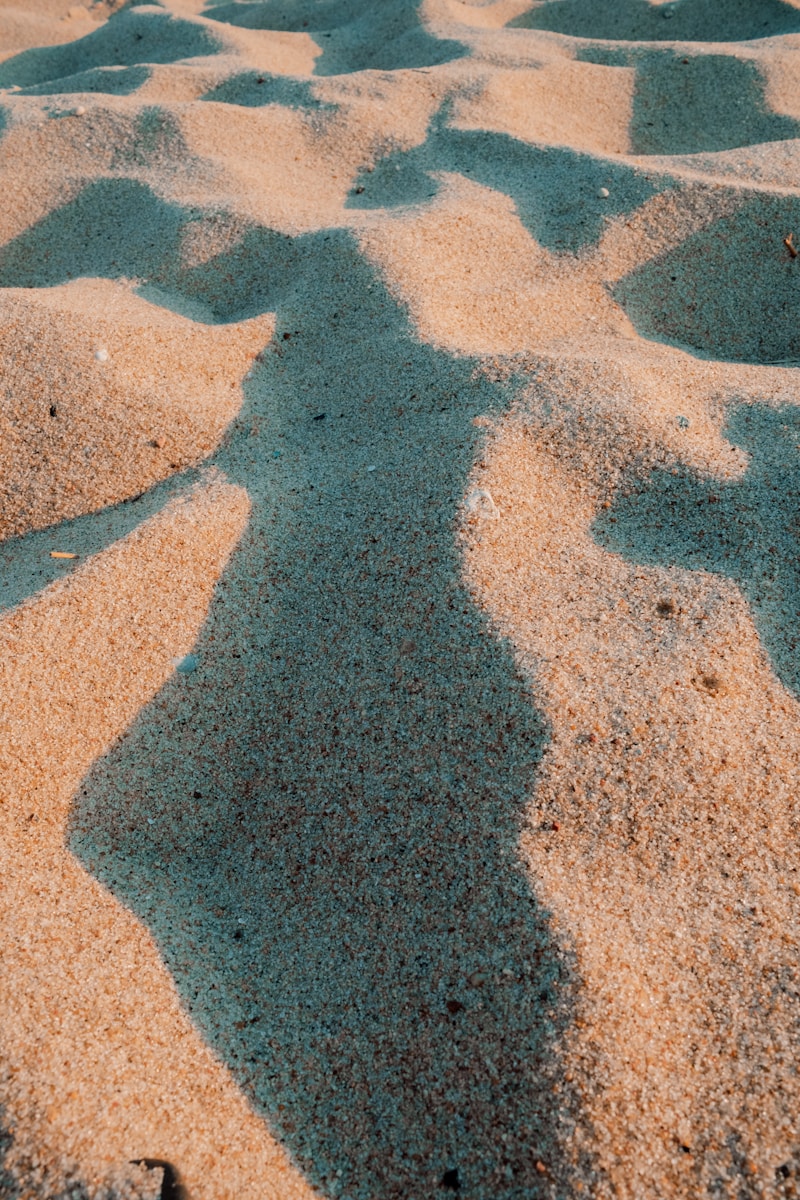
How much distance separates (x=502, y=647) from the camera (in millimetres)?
1793

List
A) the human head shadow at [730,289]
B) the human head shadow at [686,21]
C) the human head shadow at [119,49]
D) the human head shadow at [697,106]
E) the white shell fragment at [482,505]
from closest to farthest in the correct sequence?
the white shell fragment at [482,505] → the human head shadow at [730,289] → the human head shadow at [697,106] → the human head shadow at [686,21] → the human head shadow at [119,49]

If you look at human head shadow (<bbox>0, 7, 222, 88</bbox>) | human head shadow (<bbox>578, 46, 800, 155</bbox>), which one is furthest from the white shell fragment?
human head shadow (<bbox>0, 7, 222, 88</bbox>)

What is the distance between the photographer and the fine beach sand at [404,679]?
1278mm

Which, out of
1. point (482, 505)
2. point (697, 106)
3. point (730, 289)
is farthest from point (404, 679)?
point (697, 106)

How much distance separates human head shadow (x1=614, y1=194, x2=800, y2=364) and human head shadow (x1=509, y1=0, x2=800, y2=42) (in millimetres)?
2628

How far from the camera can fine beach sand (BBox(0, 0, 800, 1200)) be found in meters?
1.28

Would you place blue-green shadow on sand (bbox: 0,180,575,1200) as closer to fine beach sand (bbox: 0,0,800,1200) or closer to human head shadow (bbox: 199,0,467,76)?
fine beach sand (bbox: 0,0,800,1200)

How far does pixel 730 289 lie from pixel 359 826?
7.79 ft

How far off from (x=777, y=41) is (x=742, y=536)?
12.7ft

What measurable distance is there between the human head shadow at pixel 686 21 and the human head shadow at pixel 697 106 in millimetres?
840

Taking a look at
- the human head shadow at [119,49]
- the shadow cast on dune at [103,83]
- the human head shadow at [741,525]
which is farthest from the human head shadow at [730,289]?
the human head shadow at [119,49]

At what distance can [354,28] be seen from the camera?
17.0 feet

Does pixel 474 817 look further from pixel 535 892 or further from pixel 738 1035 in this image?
pixel 738 1035

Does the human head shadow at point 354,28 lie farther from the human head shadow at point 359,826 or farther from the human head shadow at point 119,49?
the human head shadow at point 359,826
